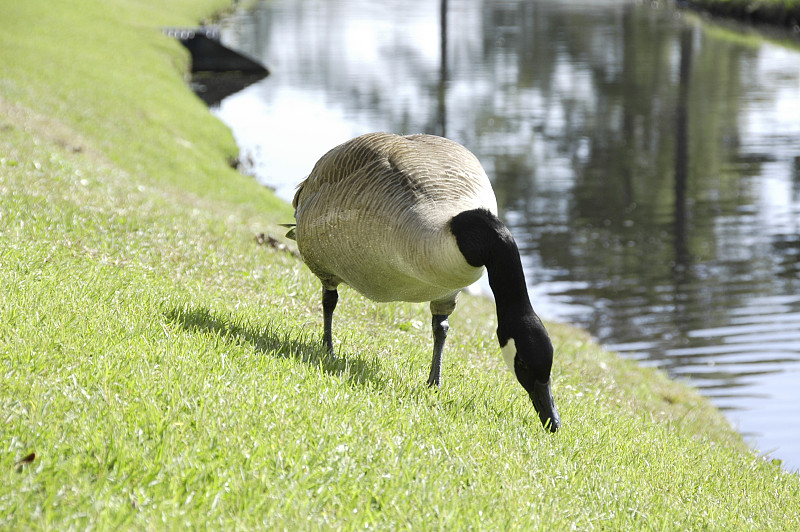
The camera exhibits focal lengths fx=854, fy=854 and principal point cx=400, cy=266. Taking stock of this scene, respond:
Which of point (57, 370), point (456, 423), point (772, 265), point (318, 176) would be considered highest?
point (318, 176)

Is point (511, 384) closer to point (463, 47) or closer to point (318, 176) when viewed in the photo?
point (318, 176)

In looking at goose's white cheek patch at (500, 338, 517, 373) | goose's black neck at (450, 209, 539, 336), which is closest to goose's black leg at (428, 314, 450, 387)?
goose's white cheek patch at (500, 338, 517, 373)

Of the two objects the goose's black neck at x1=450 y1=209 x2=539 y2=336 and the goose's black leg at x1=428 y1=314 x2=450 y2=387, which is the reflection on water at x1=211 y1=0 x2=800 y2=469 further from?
the goose's black neck at x1=450 y1=209 x2=539 y2=336

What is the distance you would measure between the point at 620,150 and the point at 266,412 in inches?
993

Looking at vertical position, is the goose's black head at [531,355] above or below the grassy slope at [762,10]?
below

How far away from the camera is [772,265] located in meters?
17.9

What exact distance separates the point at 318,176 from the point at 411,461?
2.94 metres

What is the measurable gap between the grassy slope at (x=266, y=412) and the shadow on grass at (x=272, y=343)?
3 cm

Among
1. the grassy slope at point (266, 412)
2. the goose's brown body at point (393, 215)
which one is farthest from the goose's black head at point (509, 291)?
the grassy slope at point (266, 412)

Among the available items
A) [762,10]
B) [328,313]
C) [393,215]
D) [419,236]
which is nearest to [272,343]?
[328,313]

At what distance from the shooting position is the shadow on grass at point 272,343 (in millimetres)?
5879

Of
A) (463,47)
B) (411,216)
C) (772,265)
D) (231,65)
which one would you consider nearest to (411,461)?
(411,216)

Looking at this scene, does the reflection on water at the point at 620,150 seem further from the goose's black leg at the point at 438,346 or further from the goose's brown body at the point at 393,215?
the goose's brown body at the point at 393,215

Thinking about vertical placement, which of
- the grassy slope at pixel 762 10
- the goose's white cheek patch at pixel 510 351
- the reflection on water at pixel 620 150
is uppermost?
the grassy slope at pixel 762 10
